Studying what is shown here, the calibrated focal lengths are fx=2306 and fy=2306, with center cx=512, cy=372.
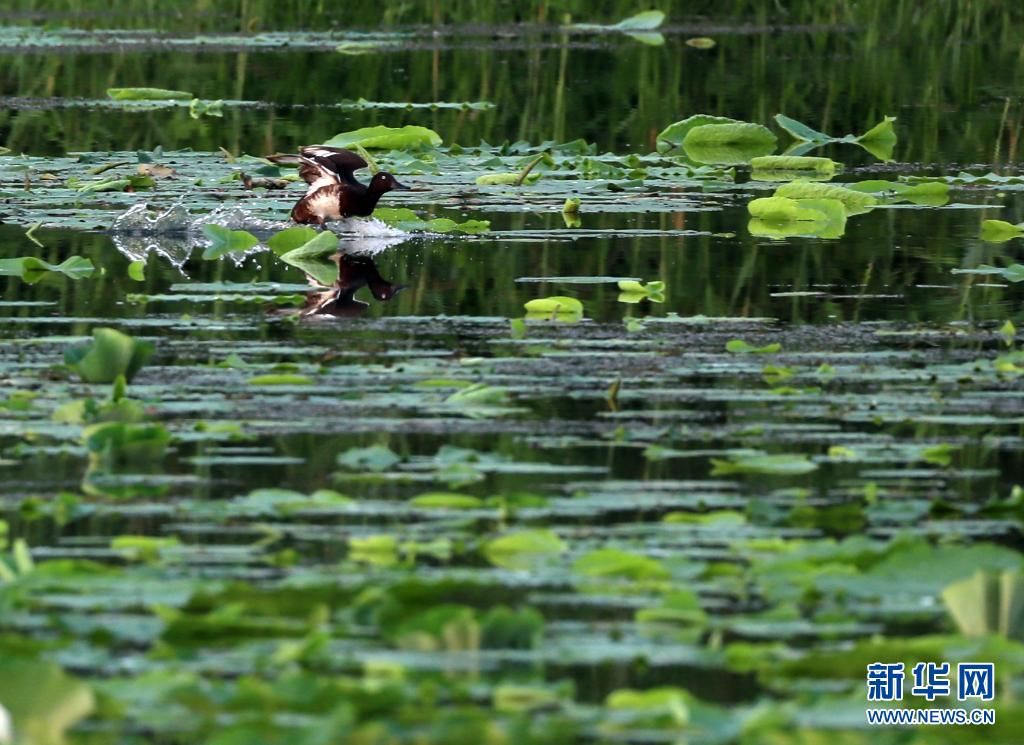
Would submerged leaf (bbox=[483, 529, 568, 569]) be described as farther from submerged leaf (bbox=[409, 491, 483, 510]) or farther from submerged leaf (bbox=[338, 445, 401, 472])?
submerged leaf (bbox=[338, 445, 401, 472])

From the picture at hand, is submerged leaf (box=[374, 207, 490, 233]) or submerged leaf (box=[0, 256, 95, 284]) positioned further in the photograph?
submerged leaf (box=[374, 207, 490, 233])

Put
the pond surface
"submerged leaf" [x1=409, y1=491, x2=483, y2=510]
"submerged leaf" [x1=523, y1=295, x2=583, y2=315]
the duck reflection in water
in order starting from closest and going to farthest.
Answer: the pond surface, "submerged leaf" [x1=409, y1=491, x2=483, y2=510], "submerged leaf" [x1=523, y1=295, x2=583, y2=315], the duck reflection in water

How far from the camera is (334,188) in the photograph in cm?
887

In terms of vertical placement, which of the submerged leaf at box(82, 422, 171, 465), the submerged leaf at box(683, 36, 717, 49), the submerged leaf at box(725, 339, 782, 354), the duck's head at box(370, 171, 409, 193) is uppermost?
the submerged leaf at box(82, 422, 171, 465)

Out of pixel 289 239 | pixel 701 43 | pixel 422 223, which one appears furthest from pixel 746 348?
pixel 701 43

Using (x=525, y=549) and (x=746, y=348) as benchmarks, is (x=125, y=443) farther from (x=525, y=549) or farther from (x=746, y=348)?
(x=746, y=348)

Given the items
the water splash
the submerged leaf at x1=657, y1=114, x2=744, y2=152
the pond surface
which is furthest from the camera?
the submerged leaf at x1=657, y1=114, x2=744, y2=152

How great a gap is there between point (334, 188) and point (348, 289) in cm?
135

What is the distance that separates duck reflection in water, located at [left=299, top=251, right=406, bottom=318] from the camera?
708 centimetres

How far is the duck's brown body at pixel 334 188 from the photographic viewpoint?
888 cm

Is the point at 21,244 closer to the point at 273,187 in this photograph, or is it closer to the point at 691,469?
the point at 273,187

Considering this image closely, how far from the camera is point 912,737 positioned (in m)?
3.23

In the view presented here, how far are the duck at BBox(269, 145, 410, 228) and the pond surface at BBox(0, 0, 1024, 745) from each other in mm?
151

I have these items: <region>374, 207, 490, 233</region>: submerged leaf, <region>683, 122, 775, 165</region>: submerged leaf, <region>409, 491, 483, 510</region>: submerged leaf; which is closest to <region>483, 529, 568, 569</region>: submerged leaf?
<region>409, 491, 483, 510</region>: submerged leaf
